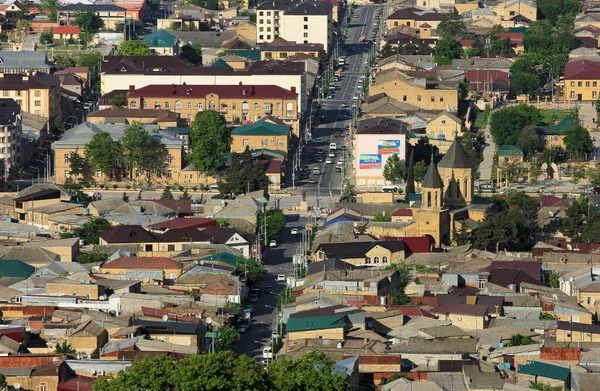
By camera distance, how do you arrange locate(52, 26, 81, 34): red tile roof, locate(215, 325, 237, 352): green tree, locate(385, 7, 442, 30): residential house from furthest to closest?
locate(385, 7, 442, 30): residential house
locate(52, 26, 81, 34): red tile roof
locate(215, 325, 237, 352): green tree

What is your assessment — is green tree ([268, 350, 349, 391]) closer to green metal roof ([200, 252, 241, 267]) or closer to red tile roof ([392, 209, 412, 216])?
green metal roof ([200, 252, 241, 267])

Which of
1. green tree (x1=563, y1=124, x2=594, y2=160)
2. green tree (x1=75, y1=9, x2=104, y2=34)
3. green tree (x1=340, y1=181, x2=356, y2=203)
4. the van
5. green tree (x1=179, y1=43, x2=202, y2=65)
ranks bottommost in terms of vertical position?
the van

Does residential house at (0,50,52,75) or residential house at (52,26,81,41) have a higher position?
residential house at (52,26,81,41)

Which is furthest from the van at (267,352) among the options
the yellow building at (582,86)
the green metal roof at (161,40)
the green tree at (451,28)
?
the green tree at (451,28)

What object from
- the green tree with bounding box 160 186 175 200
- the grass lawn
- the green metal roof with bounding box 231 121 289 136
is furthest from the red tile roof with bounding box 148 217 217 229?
the grass lawn

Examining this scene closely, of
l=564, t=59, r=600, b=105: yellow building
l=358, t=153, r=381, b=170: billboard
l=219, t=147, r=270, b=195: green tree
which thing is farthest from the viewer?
l=564, t=59, r=600, b=105: yellow building

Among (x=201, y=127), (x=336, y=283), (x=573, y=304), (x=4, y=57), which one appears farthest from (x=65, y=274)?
(x=4, y=57)

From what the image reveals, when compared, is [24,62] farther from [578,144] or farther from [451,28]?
[578,144]
